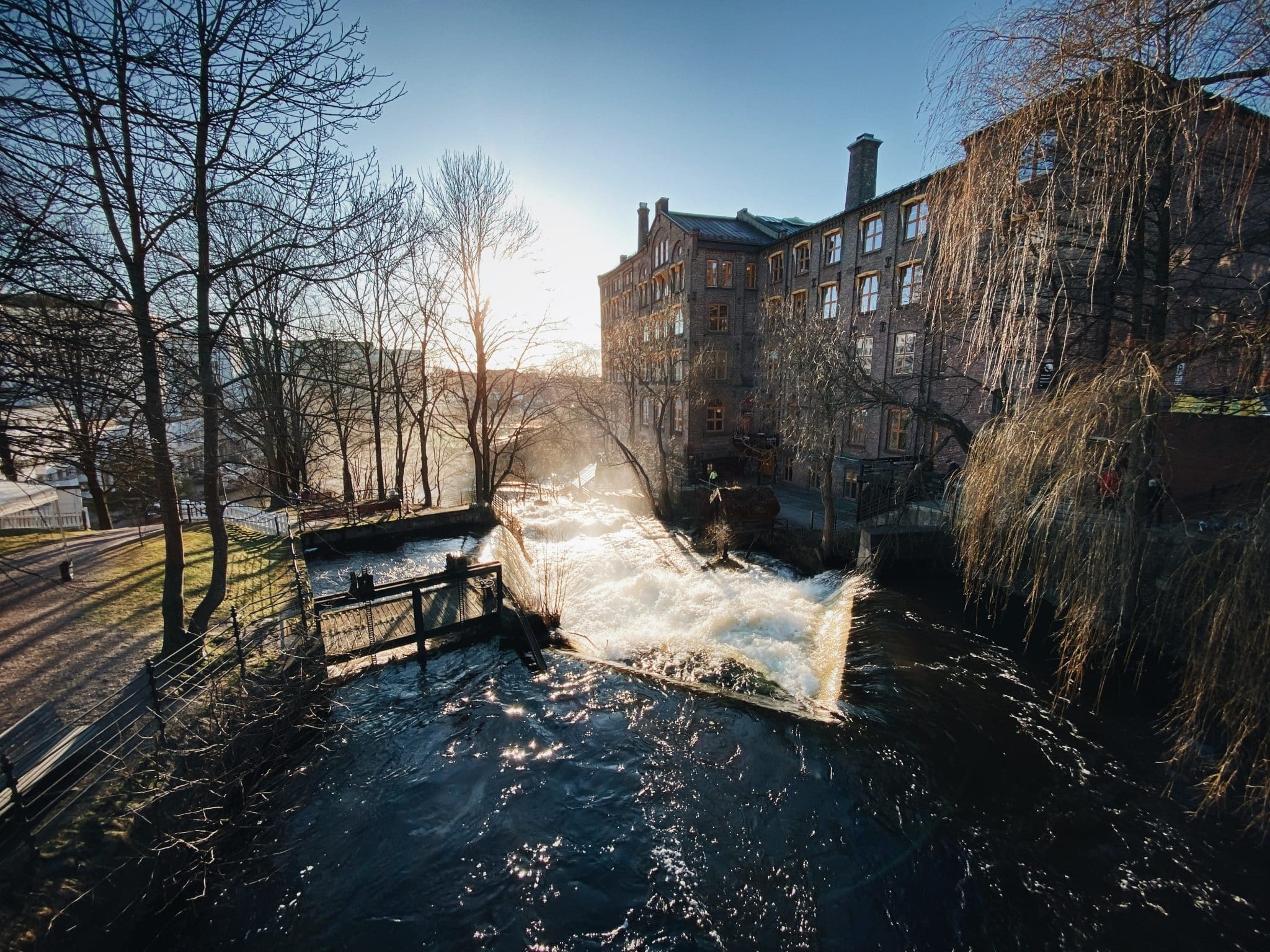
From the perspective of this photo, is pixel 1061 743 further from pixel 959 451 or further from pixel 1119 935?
pixel 959 451

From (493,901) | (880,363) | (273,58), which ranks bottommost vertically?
(493,901)

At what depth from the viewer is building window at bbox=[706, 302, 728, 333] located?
1142 inches

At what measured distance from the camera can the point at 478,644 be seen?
9117mm

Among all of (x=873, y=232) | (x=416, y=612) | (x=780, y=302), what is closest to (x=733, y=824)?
(x=416, y=612)

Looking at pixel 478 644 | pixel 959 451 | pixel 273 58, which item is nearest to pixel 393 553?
pixel 478 644

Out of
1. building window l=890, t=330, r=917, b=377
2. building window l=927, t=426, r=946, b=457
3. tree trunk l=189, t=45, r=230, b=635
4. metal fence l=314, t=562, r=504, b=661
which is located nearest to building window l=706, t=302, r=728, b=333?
building window l=890, t=330, r=917, b=377

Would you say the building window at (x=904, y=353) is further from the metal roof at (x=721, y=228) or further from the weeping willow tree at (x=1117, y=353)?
the weeping willow tree at (x=1117, y=353)

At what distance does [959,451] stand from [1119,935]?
1643 centimetres

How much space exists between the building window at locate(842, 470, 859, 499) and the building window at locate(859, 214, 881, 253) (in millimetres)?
9451

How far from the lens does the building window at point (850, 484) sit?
2202 cm

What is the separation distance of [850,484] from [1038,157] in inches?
749

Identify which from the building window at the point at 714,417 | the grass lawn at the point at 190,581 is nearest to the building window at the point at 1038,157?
the grass lawn at the point at 190,581

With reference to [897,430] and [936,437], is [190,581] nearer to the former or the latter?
[936,437]

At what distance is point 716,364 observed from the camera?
86.9 feet
